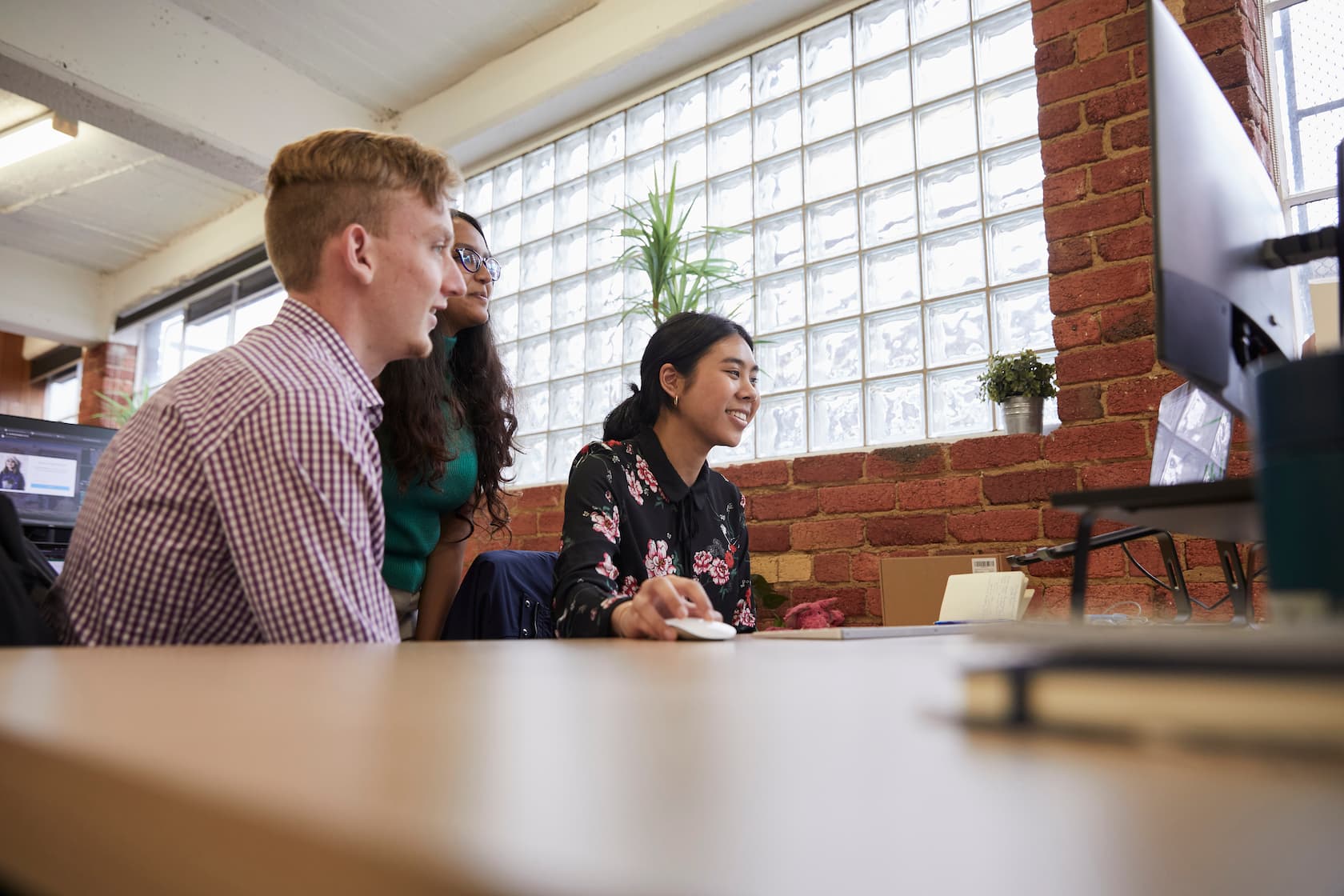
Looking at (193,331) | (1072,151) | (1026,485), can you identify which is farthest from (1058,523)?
(193,331)

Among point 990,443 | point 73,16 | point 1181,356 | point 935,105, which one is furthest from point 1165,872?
point 73,16

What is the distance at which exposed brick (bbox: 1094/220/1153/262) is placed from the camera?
104 inches

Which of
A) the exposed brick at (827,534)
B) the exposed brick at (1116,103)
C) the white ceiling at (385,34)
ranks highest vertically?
the white ceiling at (385,34)

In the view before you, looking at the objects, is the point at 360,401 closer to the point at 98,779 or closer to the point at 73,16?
the point at 98,779

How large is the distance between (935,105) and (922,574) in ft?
5.74

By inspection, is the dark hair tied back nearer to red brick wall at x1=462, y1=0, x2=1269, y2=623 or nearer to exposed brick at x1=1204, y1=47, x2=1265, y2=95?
red brick wall at x1=462, y1=0, x2=1269, y2=623

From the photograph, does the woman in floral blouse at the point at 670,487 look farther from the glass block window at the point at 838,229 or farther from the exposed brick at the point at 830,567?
the glass block window at the point at 838,229

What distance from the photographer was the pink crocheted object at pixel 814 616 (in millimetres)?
2863

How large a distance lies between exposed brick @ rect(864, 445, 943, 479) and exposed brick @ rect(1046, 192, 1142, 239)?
0.74m

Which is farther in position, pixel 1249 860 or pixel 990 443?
pixel 990 443

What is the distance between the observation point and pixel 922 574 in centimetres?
262

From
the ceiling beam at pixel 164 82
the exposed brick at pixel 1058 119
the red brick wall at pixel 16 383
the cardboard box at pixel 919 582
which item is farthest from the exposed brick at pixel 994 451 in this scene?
the red brick wall at pixel 16 383

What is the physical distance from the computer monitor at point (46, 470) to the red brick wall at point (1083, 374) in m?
2.38

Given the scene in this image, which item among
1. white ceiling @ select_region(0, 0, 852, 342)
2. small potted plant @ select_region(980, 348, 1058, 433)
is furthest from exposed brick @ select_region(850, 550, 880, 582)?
white ceiling @ select_region(0, 0, 852, 342)
